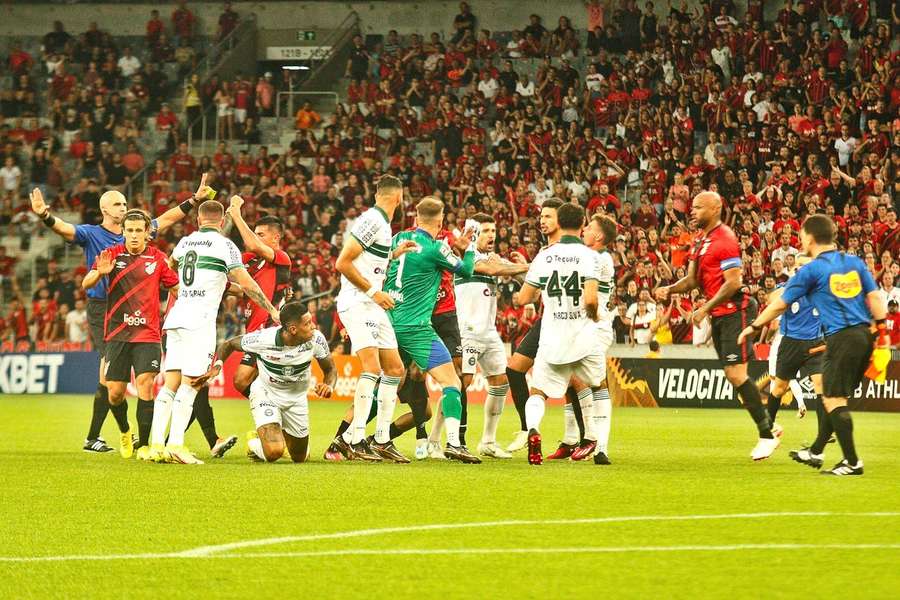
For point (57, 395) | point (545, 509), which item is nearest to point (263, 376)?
point (545, 509)

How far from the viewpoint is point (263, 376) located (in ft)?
39.0

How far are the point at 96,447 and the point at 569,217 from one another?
5403mm

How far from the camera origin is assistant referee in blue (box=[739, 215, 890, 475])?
10.7 m

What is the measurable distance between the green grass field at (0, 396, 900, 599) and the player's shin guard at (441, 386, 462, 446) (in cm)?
42

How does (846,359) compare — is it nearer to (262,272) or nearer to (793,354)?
(793,354)

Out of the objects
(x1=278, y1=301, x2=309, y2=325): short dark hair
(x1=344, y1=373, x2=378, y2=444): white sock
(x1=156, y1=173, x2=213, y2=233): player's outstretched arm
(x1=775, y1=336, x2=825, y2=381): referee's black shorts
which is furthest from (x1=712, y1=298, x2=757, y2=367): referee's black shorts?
(x1=156, y1=173, x2=213, y2=233): player's outstretched arm

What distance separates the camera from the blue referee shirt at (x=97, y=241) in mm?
13312

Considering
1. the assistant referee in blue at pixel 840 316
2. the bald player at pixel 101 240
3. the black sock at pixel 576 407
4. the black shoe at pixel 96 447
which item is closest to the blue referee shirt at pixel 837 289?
the assistant referee in blue at pixel 840 316

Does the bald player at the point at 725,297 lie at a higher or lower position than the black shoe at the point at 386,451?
higher

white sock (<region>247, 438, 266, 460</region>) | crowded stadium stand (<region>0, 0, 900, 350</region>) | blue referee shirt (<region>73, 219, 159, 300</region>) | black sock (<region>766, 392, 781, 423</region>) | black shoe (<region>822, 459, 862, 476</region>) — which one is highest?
crowded stadium stand (<region>0, 0, 900, 350</region>)

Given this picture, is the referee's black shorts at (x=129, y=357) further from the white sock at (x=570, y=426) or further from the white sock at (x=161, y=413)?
the white sock at (x=570, y=426)

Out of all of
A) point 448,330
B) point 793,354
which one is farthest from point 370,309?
point 793,354

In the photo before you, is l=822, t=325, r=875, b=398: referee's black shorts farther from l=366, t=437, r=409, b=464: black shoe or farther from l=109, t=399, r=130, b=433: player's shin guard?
l=109, t=399, r=130, b=433: player's shin guard

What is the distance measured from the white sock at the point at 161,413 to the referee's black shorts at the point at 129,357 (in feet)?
2.40
